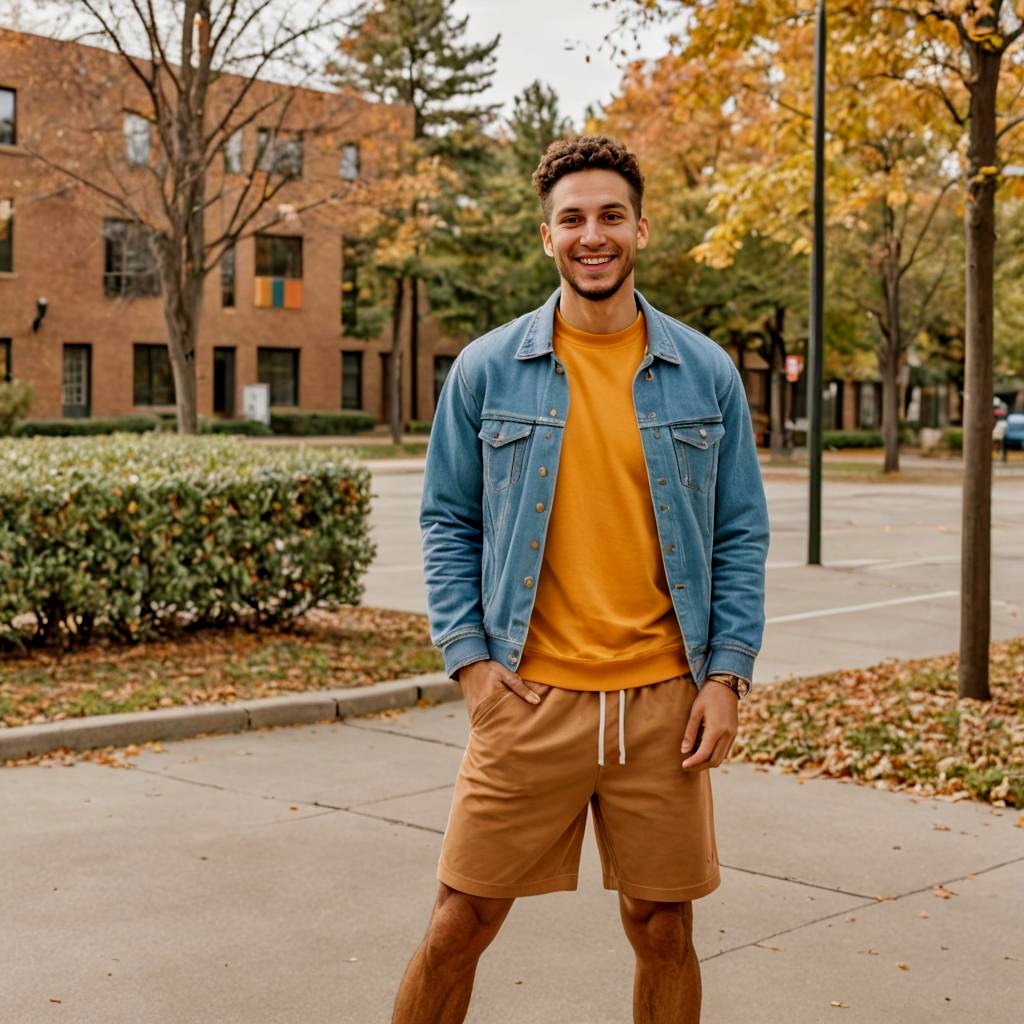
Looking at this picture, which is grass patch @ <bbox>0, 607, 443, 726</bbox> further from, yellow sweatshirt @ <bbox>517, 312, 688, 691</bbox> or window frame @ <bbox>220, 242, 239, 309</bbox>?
window frame @ <bbox>220, 242, 239, 309</bbox>

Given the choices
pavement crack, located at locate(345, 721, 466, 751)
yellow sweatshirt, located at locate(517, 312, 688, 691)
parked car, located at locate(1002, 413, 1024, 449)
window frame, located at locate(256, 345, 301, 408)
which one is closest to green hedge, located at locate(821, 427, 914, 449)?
parked car, located at locate(1002, 413, 1024, 449)

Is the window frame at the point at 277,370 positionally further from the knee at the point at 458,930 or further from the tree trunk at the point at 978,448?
the knee at the point at 458,930

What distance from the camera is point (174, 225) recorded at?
15.1 m

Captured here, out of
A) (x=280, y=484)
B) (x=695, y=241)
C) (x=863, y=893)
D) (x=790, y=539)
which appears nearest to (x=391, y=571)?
(x=280, y=484)

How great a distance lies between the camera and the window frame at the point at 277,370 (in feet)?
167

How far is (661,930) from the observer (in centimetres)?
324

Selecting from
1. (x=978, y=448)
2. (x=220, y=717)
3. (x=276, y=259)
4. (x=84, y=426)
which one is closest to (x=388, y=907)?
(x=220, y=717)

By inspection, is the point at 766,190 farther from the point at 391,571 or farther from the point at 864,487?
the point at 864,487

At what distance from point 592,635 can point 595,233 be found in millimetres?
816

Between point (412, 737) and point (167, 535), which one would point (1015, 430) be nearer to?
point (167, 535)

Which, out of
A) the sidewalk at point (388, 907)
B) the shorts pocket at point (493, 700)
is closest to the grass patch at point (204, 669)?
the sidewalk at point (388, 907)

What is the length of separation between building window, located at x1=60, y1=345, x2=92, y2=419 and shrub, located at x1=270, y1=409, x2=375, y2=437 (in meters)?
5.91

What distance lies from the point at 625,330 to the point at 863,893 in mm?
2861

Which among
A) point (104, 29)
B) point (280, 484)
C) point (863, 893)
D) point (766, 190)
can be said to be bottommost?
point (863, 893)
